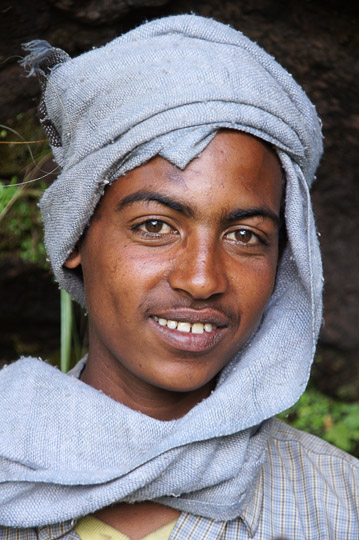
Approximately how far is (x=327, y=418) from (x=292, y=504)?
1.46m

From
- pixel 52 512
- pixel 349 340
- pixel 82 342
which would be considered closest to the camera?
pixel 52 512

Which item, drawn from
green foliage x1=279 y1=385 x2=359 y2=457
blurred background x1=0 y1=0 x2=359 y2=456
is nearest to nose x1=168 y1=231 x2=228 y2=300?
blurred background x1=0 y1=0 x2=359 y2=456

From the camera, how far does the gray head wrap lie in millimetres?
1888

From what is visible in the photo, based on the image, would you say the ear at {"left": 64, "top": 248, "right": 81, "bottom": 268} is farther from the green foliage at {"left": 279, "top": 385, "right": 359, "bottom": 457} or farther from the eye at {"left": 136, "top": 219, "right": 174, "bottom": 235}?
the green foliage at {"left": 279, "top": 385, "right": 359, "bottom": 457}

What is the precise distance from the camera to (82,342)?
326 cm

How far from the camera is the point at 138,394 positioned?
2.12 m

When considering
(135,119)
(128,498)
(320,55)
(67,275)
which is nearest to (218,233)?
(135,119)

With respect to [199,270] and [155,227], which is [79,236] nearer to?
[155,227]

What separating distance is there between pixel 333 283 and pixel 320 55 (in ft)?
3.34

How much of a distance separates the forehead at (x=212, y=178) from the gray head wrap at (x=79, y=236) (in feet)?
0.10

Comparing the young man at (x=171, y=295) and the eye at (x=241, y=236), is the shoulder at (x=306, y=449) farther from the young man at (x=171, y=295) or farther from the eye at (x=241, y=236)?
the eye at (x=241, y=236)

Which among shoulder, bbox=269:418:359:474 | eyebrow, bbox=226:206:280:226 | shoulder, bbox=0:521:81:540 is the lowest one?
shoulder, bbox=0:521:81:540

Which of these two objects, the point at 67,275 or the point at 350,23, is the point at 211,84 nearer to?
the point at 67,275

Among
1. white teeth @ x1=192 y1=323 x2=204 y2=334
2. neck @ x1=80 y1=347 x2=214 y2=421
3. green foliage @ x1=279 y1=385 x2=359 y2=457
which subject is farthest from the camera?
green foliage @ x1=279 y1=385 x2=359 y2=457
